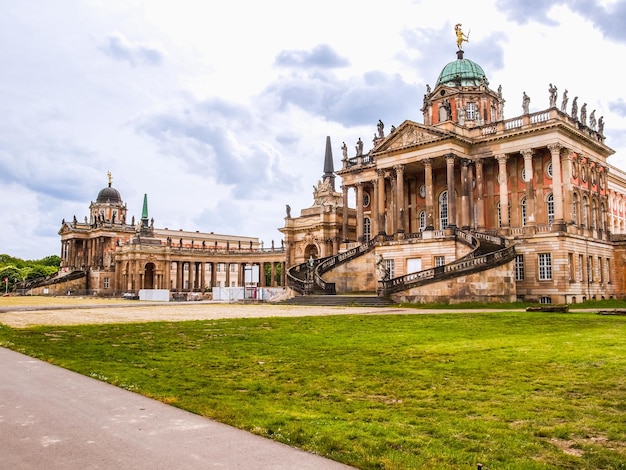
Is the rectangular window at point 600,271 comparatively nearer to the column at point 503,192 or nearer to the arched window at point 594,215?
the arched window at point 594,215

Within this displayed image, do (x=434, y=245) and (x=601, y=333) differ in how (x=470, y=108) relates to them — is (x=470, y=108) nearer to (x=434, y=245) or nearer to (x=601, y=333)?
(x=434, y=245)

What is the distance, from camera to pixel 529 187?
173 feet

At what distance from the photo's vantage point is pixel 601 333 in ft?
65.9

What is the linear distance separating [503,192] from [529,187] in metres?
2.36

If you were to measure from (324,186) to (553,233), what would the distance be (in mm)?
42946

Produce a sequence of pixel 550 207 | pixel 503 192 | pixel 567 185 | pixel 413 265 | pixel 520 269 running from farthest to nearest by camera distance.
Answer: pixel 413 265 < pixel 503 192 < pixel 550 207 < pixel 520 269 < pixel 567 185

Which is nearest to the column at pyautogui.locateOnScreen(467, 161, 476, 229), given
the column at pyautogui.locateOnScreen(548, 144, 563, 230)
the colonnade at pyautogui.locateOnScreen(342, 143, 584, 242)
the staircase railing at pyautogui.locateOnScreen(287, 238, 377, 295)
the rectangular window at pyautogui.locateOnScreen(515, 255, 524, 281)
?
the colonnade at pyautogui.locateOnScreen(342, 143, 584, 242)

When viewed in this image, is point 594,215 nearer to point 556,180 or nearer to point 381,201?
point 556,180

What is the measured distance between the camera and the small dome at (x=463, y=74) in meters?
66.1

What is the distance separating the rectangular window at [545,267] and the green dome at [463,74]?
25.2 m

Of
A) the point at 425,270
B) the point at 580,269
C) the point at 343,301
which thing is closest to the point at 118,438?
the point at 425,270

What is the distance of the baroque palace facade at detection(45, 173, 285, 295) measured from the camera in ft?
331

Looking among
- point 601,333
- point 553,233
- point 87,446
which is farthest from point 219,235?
point 87,446

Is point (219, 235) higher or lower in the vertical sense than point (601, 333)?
higher
